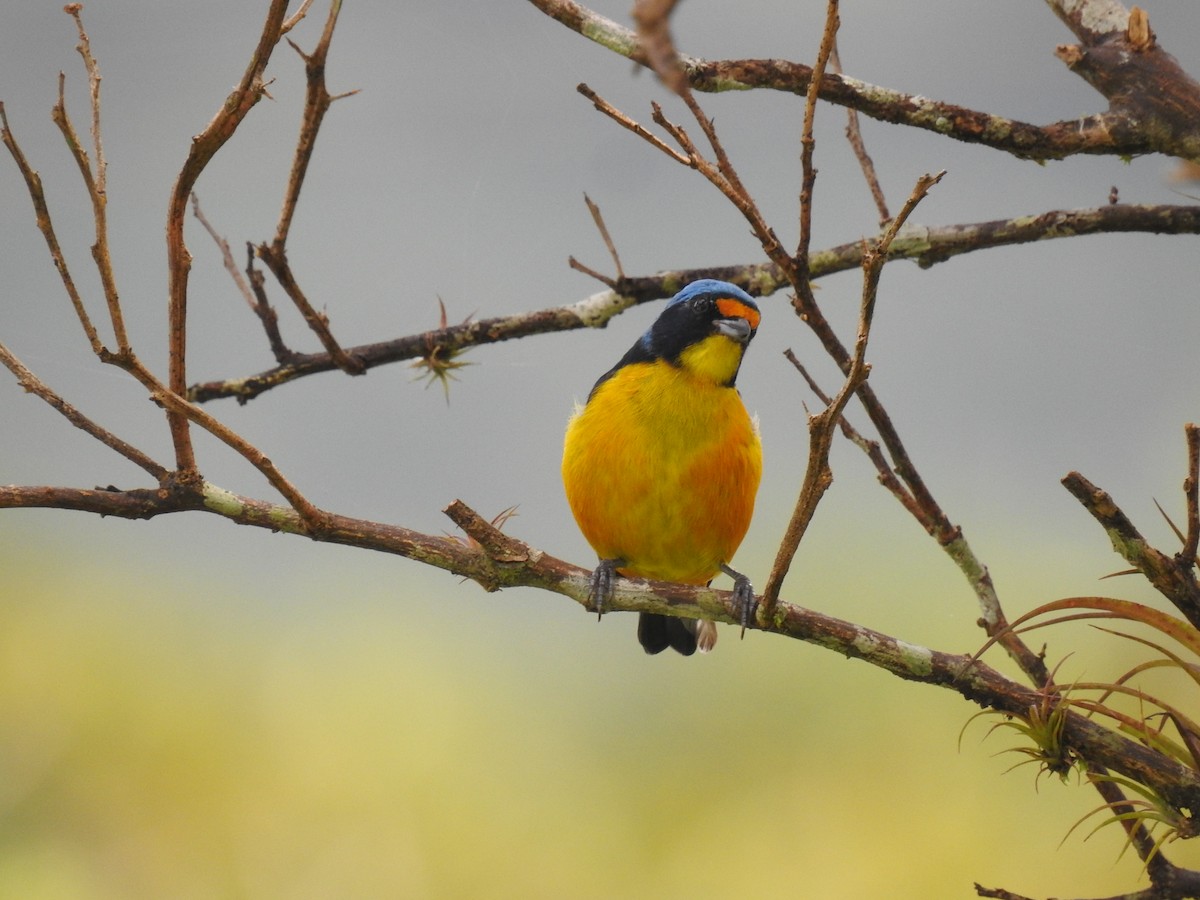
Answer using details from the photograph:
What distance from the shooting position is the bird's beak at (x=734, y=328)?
2838mm

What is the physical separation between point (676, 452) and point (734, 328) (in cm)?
32

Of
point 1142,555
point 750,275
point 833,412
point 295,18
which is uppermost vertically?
point 750,275

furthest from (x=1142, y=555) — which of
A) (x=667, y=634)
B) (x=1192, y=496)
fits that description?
(x=667, y=634)

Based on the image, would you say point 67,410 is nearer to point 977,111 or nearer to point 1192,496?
point 1192,496

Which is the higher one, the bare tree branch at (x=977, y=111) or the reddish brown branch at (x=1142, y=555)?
the bare tree branch at (x=977, y=111)

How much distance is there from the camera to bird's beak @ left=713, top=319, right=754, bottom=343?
9.31 feet

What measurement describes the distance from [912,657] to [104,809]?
321 cm

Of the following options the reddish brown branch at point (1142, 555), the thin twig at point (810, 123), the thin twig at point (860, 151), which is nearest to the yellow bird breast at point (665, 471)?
the thin twig at point (860, 151)

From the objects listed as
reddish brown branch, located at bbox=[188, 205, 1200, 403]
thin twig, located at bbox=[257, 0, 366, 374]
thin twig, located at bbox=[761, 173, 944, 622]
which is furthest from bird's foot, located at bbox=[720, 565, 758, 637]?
thin twig, located at bbox=[257, 0, 366, 374]

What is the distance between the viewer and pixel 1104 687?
5.61 feet

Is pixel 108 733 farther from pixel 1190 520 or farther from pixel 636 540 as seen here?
pixel 1190 520

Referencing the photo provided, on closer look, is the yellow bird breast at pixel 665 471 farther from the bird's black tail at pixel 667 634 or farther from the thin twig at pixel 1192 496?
the thin twig at pixel 1192 496

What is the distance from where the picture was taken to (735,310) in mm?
2883

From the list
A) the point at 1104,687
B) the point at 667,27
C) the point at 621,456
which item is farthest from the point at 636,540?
the point at 667,27
